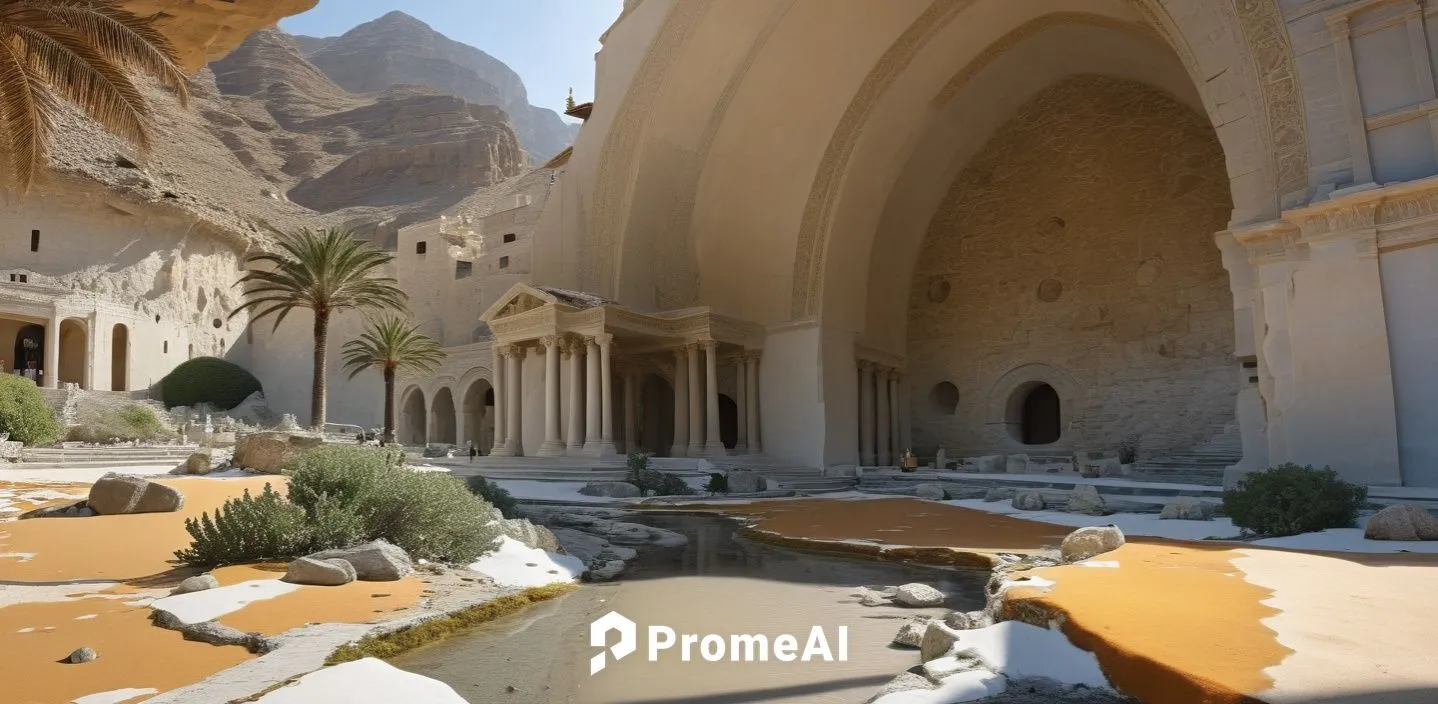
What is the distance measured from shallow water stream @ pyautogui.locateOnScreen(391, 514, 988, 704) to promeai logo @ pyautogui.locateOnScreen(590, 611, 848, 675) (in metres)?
0.04

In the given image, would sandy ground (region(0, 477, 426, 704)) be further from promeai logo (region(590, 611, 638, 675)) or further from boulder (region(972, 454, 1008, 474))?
boulder (region(972, 454, 1008, 474))

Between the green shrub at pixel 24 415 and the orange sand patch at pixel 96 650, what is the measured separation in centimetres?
1914

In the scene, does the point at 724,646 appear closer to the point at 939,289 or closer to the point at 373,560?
the point at 373,560

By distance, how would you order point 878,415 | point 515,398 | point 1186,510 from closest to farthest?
point 1186,510 < point 515,398 < point 878,415

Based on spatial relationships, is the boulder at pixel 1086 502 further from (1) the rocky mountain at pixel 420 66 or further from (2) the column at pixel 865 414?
(1) the rocky mountain at pixel 420 66

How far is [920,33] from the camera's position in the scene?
19844 millimetres

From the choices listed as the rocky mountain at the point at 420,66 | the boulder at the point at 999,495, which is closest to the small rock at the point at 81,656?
the boulder at the point at 999,495

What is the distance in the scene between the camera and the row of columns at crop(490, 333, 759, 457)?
1998 cm

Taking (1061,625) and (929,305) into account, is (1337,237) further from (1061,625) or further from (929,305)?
(929,305)

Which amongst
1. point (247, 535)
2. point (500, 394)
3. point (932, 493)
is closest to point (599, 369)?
point (500, 394)

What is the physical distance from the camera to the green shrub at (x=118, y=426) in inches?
873

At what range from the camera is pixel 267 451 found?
14.7 metres

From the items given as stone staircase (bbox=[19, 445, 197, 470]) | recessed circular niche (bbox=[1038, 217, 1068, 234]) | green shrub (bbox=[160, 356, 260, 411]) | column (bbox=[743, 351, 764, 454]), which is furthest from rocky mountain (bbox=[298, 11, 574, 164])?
recessed circular niche (bbox=[1038, 217, 1068, 234])

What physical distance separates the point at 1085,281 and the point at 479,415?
2321 centimetres
